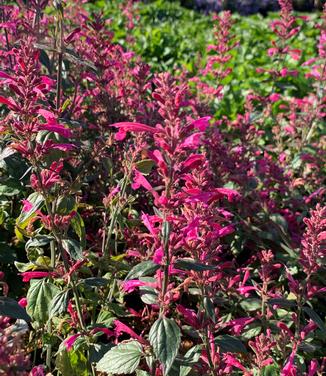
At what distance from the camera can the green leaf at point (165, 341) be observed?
5.46ft

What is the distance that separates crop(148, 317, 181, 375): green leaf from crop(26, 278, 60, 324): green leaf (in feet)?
1.82

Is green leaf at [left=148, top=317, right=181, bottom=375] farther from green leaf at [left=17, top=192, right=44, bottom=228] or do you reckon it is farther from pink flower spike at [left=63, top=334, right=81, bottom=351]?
green leaf at [left=17, top=192, right=44, bottom=228]

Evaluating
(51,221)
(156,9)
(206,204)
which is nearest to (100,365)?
(51,221)

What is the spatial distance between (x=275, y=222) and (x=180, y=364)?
5.16 feet

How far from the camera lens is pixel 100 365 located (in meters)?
1.93

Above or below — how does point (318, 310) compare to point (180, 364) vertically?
below

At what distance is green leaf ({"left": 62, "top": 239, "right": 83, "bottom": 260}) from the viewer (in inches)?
78.0

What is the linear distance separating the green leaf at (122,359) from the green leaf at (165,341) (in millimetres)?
193

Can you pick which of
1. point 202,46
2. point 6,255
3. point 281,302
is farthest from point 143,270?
point 202,46

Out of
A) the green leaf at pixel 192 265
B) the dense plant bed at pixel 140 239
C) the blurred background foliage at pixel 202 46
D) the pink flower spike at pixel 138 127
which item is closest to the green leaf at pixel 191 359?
the dense plant bed at pixel 140 239

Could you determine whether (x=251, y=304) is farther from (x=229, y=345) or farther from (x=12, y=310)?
(x=12, y=310)

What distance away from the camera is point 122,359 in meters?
1.88

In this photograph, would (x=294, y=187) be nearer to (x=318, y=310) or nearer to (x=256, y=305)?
(x=318, y=310)

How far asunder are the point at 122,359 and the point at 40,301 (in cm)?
44
